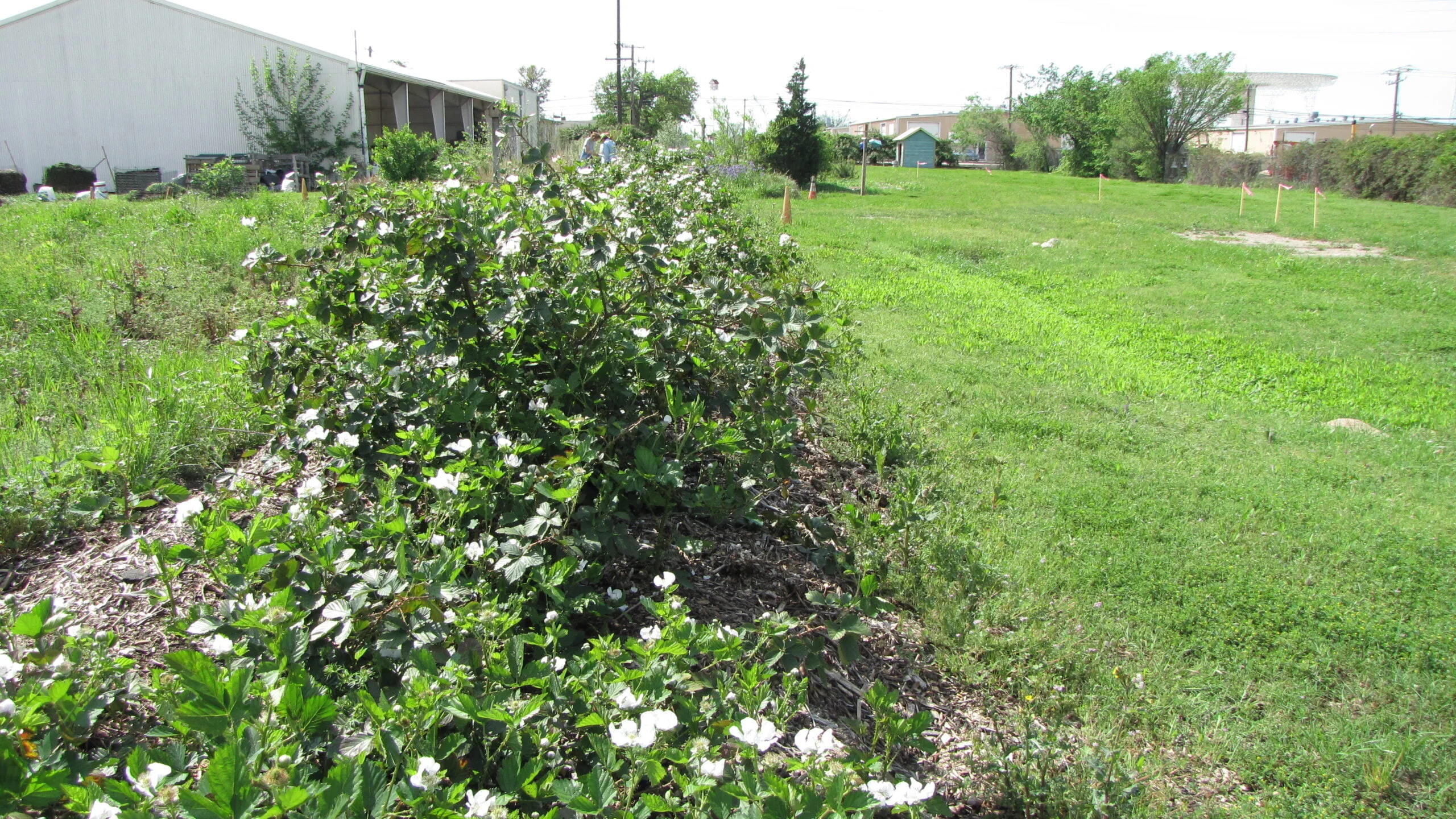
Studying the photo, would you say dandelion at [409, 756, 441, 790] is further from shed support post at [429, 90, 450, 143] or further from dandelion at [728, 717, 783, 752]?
shed support post at [429, 90, 450, 143]

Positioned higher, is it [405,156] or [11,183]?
[405,156]

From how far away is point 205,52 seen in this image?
2514cm

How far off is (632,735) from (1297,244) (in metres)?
17.5

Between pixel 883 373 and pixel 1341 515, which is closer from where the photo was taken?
pixel 1341 515

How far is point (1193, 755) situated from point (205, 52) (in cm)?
3037

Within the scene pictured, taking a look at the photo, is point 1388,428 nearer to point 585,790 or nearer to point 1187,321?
point 1187,321

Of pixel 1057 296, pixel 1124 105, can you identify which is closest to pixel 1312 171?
pixel 1124 105

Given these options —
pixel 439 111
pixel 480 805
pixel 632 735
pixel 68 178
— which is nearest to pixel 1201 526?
pixel 632 735

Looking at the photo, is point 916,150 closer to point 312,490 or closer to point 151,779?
point 312,490

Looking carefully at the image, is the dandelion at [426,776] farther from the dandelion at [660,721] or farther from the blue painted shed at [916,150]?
the blue painted shed at [916,150]

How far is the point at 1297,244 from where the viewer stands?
15.1 metres

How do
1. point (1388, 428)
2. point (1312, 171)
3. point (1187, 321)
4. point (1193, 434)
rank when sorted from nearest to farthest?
1. point (1193, 434)
2. point (1388, 428)
3. point (1187, 321)
4. point (1312, 171)

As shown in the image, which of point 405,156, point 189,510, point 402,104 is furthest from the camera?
point 402,104

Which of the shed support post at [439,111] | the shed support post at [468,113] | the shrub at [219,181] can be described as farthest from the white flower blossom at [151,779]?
the shed support post at [468,113]
